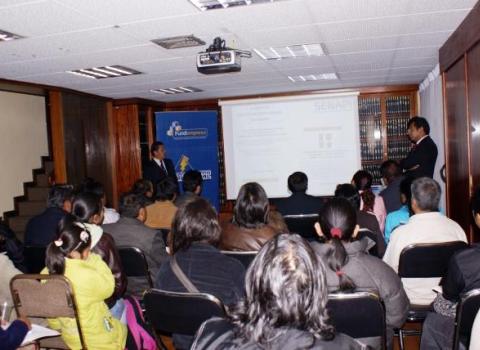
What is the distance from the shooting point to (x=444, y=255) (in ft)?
8.66

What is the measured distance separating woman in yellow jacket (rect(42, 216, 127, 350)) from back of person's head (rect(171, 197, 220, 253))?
47 cm

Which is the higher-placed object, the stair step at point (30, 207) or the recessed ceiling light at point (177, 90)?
the recessed ceiling light at point (177, 90)

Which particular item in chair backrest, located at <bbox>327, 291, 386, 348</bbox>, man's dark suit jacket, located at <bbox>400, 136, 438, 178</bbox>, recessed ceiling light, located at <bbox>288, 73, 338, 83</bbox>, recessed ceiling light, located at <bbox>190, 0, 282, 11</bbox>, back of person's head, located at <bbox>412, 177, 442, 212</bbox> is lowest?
chair backrest, located at <bbox>327, 291, 386, 348</bbox>

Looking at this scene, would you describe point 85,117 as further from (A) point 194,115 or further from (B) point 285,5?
(B) point 285,5

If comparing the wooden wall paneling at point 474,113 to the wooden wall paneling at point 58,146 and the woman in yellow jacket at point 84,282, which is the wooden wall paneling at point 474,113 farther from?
the wooden wall paneling at point 58,146

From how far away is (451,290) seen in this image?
214 cm

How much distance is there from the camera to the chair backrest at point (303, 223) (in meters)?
4.06

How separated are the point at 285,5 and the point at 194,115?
5.16 meters

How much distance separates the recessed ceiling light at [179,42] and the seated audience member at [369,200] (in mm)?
2042

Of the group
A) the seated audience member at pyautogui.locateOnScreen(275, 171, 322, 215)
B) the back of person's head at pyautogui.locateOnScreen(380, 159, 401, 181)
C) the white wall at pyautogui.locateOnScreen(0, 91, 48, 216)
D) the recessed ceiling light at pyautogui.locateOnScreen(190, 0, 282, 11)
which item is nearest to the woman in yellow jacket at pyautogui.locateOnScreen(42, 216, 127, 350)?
the recessed ceiling light at pyautogui.locateOnScreen(190, 0, 282, 11)

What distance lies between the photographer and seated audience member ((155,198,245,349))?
208cm

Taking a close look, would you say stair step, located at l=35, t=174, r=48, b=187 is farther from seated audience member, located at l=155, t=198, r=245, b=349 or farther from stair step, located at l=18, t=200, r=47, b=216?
seated audience member, located at l=155, t=198, r=245, b=349

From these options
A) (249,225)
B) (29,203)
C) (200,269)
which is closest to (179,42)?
(249,225)

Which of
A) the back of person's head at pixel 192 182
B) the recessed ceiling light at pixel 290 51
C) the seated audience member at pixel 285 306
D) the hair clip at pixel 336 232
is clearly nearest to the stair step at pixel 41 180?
the back of person's head at pixel 192 182
